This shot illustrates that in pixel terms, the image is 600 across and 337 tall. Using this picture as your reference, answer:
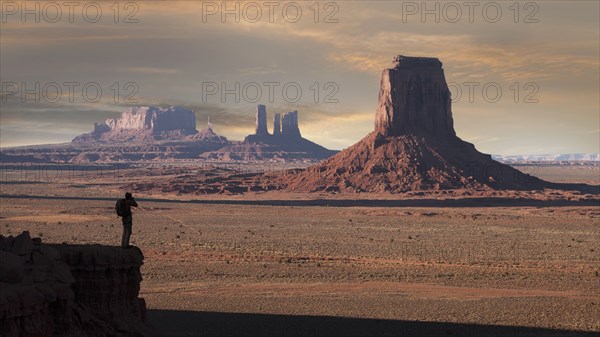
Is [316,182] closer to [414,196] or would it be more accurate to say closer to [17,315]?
[414,196]

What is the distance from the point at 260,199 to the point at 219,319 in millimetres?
85235

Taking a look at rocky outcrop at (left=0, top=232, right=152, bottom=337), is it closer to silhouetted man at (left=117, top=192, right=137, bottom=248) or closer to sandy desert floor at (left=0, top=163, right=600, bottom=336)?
silhouetted man at (left=117, top=192, right=137, bottom=248)

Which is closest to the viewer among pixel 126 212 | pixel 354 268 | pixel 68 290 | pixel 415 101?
pixel 68 290

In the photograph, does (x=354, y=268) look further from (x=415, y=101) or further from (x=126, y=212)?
(x=415, y=101)

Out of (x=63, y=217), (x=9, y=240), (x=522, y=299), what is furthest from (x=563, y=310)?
(x=63, y=217)

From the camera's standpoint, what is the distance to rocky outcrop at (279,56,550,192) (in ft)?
398

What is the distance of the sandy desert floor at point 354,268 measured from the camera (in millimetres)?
30406

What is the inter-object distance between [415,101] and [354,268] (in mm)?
89262

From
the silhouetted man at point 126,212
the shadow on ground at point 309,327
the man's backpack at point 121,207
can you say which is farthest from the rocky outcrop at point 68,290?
the shadow on ground at point 309,327

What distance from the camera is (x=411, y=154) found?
123 metres

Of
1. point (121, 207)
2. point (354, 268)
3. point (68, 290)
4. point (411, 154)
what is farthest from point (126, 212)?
point (411, 154)

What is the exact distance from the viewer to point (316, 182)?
127250 mm

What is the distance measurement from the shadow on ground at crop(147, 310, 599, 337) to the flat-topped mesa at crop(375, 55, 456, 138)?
100m

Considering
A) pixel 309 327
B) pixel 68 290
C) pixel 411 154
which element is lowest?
pixel 309 327
